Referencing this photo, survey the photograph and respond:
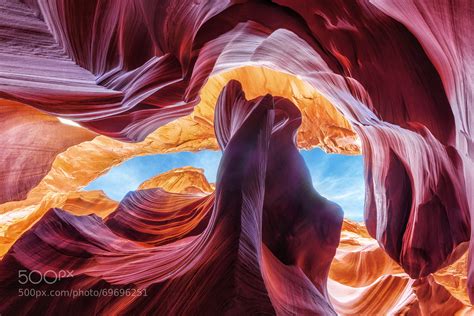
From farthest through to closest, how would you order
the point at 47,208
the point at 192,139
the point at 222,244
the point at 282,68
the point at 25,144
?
1. the point at 192,139
2. the point at 47,208
3. the point at 282,68
4. the point at 25,144
5. the point at 222,244

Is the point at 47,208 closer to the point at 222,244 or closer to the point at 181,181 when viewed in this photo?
Answer: the point at 181,181

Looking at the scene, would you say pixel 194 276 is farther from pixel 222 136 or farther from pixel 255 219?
pixel 222 136

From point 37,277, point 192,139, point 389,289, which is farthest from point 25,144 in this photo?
point 389,289

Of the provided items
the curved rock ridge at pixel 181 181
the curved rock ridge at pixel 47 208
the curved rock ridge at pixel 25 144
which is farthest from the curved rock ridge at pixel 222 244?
the curved rock ridge at pixel 181 181

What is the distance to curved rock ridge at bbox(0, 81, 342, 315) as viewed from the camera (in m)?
2.15

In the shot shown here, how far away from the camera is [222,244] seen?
244 cm

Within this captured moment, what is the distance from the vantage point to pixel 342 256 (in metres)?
6.00

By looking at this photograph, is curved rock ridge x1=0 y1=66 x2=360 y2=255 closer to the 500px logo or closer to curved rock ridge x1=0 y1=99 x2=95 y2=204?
curved rock ridge x1=0 y1=99 x2=95 y2=204

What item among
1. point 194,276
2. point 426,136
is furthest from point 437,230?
point 194,276

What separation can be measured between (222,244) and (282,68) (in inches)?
115

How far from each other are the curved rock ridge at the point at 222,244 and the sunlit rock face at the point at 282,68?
3 cm

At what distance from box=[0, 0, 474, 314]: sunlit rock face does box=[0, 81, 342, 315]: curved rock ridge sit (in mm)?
28

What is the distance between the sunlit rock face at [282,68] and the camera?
2166 mm

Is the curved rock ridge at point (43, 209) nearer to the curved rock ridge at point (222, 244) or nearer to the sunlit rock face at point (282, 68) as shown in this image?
the curved rock ridge at point (222, 244)
